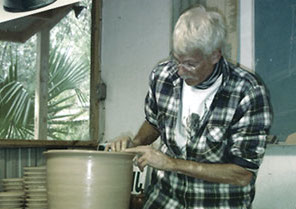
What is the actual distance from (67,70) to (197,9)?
6.08ft

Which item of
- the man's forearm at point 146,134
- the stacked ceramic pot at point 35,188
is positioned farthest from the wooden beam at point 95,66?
the man's forearm at point 146,134

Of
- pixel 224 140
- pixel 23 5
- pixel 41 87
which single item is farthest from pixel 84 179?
pixel 41 87

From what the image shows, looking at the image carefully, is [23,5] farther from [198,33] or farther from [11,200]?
[198,33]

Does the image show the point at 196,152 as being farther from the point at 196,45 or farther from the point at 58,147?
the point at 58,147

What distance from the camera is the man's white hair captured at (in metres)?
1.65

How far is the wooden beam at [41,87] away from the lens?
125 inches

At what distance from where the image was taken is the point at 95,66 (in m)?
3.54

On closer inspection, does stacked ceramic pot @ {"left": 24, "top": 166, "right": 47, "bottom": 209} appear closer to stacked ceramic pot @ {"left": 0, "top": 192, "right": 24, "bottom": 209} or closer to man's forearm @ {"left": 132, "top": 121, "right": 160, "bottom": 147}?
stacked ceramic pot @ {"left": 0, "top": 192, "right": 24, "bottom": 209}

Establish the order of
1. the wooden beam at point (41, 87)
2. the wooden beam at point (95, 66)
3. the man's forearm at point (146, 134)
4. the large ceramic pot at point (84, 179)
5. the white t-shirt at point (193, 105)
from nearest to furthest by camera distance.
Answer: the large ceramic pot at point (84, 179)
the white t-shirt at point (193, 105)
the man's forearm at point (146, 134)
the wooden beam at point (41, 87)
the wooden beam at point (95, 66)

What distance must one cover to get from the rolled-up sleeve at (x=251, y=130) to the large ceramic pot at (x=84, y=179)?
1.44 feet

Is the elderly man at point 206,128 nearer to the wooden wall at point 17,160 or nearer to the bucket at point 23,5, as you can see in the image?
the bucket at point 23,5

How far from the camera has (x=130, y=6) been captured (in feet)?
11.1

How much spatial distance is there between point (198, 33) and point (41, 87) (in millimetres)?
1807

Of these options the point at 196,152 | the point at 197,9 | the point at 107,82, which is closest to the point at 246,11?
the point at 197,9
